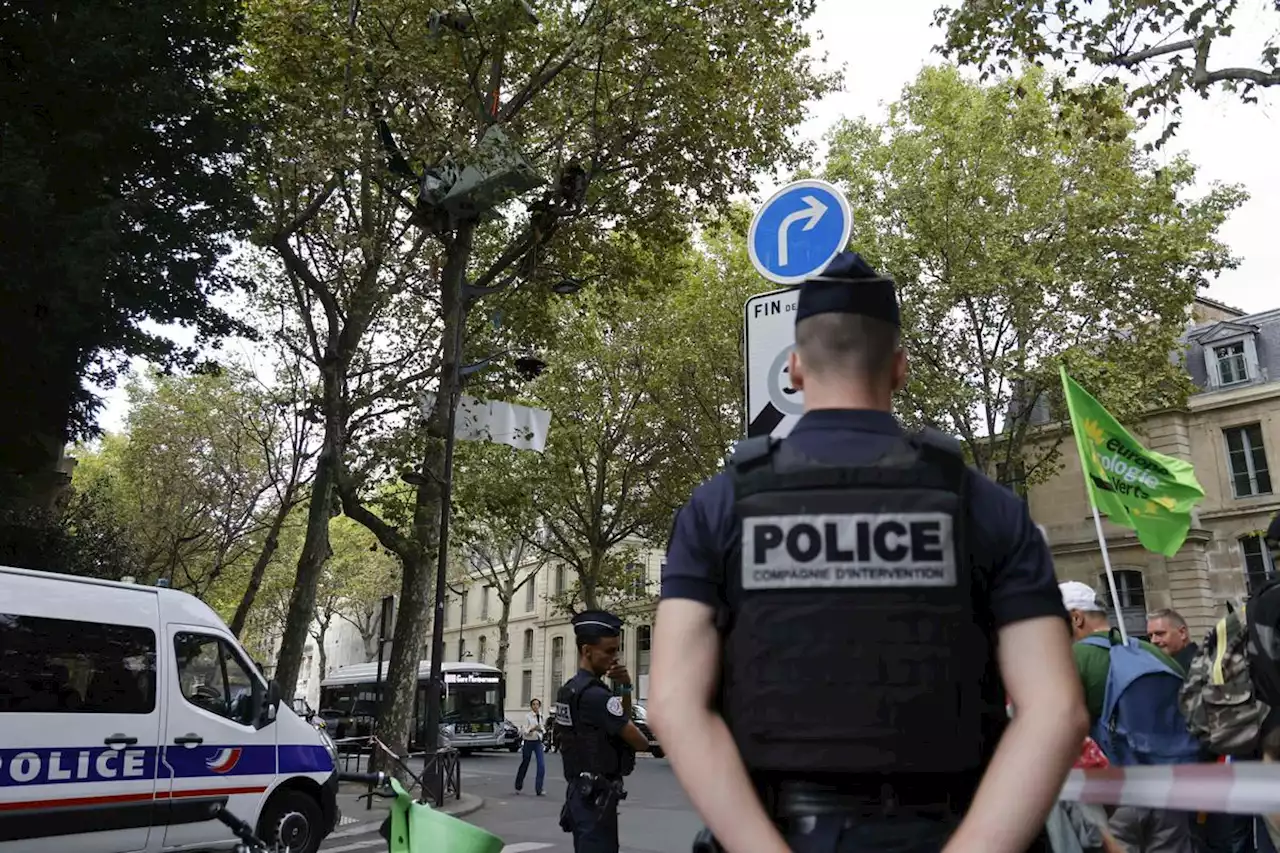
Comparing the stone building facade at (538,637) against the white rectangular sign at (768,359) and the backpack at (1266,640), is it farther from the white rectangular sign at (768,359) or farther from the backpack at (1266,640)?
the backpack at (1266,640)

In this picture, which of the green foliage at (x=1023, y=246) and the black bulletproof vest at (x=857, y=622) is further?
the green foliage at (x=1023, y=246)

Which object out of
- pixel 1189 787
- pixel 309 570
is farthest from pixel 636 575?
pixel 1189 787

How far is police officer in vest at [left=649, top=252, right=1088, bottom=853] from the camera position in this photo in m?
1.52

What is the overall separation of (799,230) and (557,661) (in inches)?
1878

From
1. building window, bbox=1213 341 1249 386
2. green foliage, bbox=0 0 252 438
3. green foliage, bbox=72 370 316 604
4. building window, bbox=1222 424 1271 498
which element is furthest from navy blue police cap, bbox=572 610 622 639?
building window, bbox=1213 341 1249 386

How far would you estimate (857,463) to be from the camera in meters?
1.67

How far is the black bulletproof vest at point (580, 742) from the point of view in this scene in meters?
5.29

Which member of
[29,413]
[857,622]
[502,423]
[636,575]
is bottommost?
[857,622]

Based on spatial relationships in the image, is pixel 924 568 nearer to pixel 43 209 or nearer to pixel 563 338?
pixel 43 209

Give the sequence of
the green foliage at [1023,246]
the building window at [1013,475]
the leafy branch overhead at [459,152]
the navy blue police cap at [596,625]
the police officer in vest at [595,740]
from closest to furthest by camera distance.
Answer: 1. the police officer in vest at [595,740]
2. the navy blue police cap at [596,625]
3. the leafy branch overhead at [459,152]
4. the green foliage at [1023,246]
5. the building window at [1013,475]

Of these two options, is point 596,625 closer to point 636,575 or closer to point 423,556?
point 423,556

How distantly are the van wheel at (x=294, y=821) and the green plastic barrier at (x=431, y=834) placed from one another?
22.1 feet

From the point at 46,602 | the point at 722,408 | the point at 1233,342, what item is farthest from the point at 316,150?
the point at 1233,342

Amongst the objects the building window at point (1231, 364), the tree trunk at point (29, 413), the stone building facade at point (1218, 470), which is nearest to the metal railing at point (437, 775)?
the tree trunk at point (29, 413)
